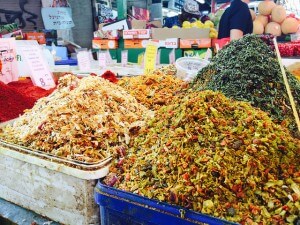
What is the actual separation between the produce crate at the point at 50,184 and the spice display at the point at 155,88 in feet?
2.87

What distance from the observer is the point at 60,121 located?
Result: 5.08 feet

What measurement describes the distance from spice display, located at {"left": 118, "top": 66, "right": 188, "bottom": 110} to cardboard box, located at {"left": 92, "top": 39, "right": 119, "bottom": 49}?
3.20 meters

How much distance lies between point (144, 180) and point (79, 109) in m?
0.64

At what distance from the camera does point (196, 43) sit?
185 inches

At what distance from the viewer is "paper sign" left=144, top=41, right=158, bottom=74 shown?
287 centimetres

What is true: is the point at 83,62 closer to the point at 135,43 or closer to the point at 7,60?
the point at 7,60

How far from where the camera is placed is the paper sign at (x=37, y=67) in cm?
249

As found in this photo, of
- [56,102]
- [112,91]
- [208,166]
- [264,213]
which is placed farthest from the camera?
[112,91]

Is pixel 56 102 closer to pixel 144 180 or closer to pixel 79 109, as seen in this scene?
pixel 79 109

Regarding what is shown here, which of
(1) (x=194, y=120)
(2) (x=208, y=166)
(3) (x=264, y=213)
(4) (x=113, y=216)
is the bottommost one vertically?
(4) (x=113, y=216)

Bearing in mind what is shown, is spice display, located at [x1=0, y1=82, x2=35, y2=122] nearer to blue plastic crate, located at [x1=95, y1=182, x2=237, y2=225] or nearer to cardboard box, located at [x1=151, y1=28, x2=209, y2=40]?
blue plastic crate, located at [x1=95, y1=182, x2=237, y2=225]

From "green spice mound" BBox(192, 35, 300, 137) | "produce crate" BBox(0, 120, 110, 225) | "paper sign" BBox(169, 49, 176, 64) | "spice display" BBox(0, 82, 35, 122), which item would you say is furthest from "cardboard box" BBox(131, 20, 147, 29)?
"produce crate" BBox(0, 120, 110, 225)

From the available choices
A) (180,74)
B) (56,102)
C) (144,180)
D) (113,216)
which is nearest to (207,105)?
(144,180)

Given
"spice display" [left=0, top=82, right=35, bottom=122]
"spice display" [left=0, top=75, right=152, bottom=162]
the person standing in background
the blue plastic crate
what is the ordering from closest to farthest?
the blue plastic crate, "spice display" [left=0, top=75, right=152, bottom=162], "spice display" [left=0, top=82, right=35, bottom=122], the person standing in background
